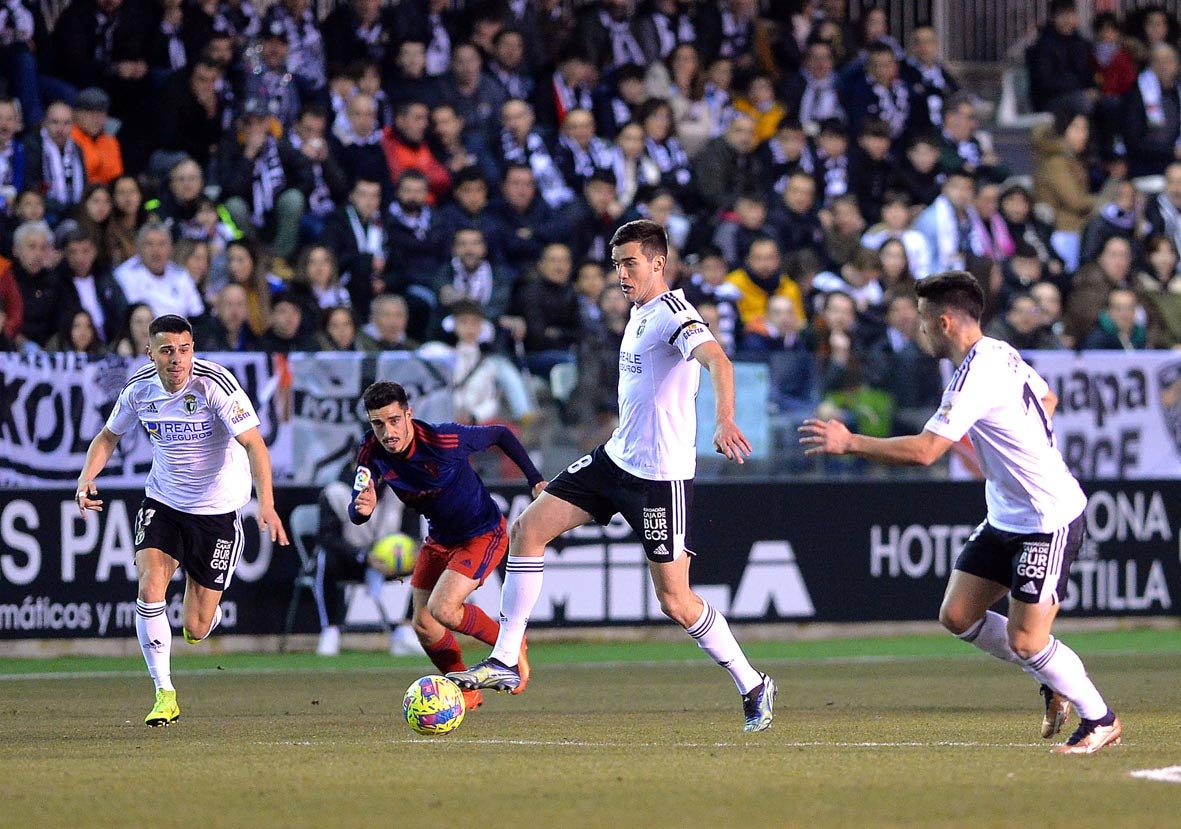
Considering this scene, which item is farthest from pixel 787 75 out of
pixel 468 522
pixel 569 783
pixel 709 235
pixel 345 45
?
pixel 569 783

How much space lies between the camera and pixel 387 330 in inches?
628

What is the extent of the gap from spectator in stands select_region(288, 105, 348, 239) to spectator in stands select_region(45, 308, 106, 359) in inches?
120

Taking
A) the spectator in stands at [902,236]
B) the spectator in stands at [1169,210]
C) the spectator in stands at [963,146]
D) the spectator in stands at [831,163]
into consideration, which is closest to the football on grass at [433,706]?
the spectator in stands at [902,236]

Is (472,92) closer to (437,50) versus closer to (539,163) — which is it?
(437,50)

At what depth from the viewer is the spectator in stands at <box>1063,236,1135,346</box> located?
17.9 metres

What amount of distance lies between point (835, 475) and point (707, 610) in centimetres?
705

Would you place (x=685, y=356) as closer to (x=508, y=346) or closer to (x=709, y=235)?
(x=508, y=346)

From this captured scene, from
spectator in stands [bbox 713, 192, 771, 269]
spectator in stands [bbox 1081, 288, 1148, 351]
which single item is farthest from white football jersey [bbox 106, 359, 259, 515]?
spectator in stands [bbox 1081, 288, 1148, 351]

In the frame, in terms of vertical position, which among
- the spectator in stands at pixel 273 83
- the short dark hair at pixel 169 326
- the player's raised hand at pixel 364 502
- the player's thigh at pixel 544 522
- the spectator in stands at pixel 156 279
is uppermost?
the spectator in stands at pixel 273 83

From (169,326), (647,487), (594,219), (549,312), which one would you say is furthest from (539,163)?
(647,487)

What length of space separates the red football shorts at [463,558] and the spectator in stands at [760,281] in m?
7.33

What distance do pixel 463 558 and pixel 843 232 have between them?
9468mm

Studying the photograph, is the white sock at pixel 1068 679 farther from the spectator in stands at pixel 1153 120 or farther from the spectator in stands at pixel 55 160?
the spectator in stands at pixel 1153 120

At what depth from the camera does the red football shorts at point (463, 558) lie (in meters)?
10.5
